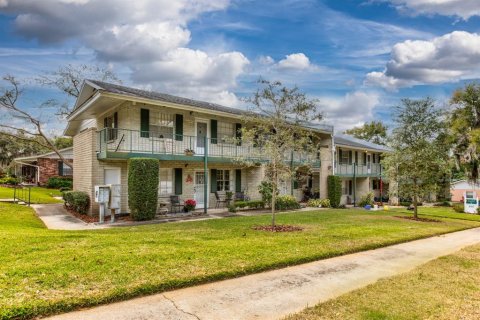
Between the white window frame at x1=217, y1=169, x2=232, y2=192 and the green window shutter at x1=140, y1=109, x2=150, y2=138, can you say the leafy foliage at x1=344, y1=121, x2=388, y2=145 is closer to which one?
the white window frame at x1=217, y1=169, x2=232, y2=192

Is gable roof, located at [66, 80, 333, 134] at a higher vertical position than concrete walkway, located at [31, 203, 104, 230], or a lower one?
higher

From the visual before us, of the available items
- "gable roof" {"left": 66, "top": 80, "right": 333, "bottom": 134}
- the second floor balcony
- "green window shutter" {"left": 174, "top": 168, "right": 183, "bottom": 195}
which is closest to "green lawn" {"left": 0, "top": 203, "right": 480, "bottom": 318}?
the second floor balcony

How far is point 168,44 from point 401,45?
A: 13.7 meters

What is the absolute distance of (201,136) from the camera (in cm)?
1894

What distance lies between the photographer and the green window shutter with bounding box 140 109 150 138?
16.5 metres

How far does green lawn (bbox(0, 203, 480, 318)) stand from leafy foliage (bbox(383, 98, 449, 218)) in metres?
6.99

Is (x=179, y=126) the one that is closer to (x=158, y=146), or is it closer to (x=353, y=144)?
(x=158, y=146)

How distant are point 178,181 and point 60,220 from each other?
5.83m

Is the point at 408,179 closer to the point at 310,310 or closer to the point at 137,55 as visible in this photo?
the point at 310,310

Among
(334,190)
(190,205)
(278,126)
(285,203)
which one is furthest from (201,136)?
(334,190)

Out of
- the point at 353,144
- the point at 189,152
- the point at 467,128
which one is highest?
the point at 467,128

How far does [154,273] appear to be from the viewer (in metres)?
5.74

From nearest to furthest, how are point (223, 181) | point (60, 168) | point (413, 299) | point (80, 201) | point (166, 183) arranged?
point (413, 299)
point (80, 201)
point (166, 183)
point (223, 181)
point (60, 168)

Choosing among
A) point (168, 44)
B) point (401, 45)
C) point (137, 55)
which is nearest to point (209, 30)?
point (168, 44)
